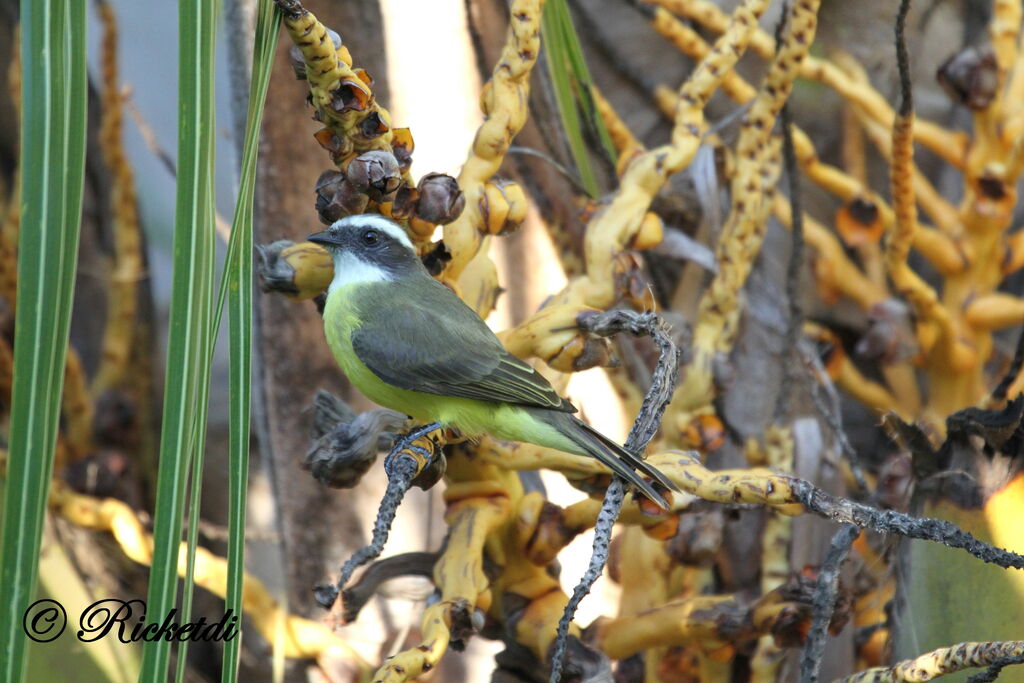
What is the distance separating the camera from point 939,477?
47.4 inches

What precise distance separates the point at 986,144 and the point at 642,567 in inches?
40.2

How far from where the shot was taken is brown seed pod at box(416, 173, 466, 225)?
1040mm

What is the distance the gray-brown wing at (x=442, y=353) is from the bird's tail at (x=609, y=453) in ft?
0.12

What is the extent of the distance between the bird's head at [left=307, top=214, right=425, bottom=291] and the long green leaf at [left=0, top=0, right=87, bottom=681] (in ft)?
2.05

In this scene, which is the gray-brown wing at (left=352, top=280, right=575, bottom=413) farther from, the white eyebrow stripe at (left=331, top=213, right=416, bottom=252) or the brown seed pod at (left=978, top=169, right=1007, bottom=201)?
the brown seed pod at (left=978, top=169, right=1007, bottom=201)

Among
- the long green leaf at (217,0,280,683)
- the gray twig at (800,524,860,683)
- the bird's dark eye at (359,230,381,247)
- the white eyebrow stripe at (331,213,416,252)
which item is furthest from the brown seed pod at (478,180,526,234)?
the gray twig at (800,524,860,683)

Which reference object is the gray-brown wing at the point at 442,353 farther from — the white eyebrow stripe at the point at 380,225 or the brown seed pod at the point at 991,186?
the brown seed pod at the point at 991,186

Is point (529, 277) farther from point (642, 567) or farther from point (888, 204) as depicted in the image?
point (888, 204)

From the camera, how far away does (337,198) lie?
1.03m

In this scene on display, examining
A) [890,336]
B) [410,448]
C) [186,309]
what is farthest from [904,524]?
[890,336]

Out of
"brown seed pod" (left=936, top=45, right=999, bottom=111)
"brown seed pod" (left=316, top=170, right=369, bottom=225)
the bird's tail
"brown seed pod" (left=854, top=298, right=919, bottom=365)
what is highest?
"brown seed pod" (left=936, top=45, right=999, bottom=111)

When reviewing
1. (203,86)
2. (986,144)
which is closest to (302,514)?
(203,86)

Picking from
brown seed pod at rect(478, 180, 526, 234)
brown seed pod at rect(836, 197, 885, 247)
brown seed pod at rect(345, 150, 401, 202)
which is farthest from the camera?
brown seed pod at rect(836, 197, 885, 247)

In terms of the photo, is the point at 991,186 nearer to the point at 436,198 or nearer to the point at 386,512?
the point at 436,198
